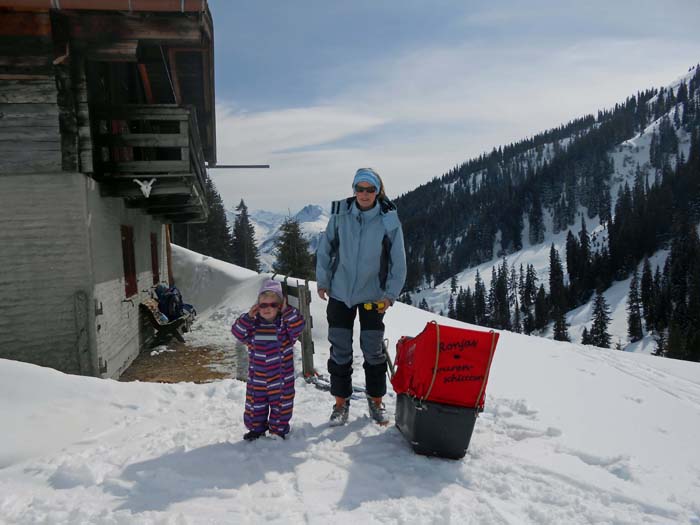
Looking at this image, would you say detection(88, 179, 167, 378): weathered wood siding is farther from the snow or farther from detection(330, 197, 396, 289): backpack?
detection(330, 197, 396, 289): backpack

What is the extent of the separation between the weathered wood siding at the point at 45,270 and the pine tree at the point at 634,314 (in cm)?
8725

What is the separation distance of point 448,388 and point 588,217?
157221mm

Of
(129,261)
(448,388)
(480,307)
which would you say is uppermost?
(129,261)

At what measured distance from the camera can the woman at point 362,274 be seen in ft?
13.2

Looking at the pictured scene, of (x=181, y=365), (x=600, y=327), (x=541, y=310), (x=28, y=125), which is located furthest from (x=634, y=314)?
(x=28, y=125)

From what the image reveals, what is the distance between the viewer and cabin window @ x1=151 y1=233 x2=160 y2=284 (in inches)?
483

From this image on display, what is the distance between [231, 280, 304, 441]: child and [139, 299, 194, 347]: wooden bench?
22.6 feet

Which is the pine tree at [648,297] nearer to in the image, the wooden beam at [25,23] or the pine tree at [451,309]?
the pine tree at [451,309]

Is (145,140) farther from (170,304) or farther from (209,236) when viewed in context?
(209,236)

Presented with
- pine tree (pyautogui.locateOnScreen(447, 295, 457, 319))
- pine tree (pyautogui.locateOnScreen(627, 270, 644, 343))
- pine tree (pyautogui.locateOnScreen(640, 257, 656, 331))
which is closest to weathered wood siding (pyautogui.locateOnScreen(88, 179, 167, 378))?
pine tree (pyautogui.locateOnScreen(627, 270, 644, 343))

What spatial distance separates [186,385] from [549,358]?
621 centimetres

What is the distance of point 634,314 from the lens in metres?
80.1

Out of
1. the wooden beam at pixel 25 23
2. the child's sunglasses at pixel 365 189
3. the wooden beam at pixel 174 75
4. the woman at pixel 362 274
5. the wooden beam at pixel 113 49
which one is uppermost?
the wooden beam at pixel 174 75

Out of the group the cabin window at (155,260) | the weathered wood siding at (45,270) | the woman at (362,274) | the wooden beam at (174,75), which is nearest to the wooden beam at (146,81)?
the wooden beam at (174,75)
